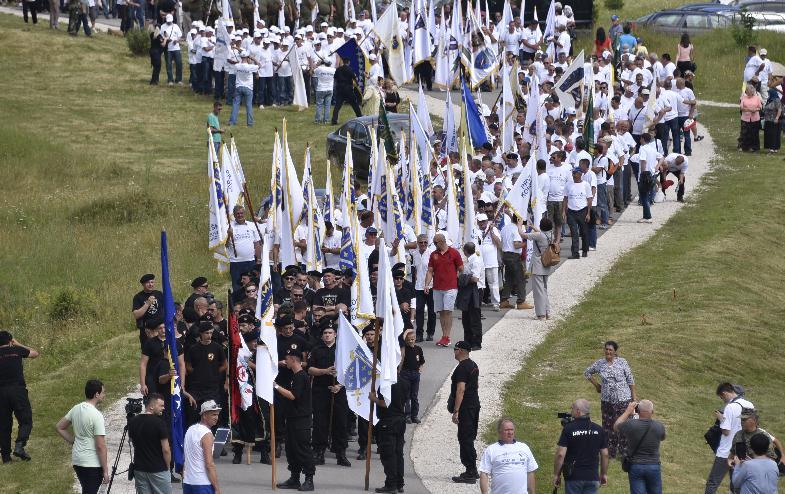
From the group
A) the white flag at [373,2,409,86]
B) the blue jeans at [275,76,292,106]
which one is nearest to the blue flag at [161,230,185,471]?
the white flag at [373,2,409,86]

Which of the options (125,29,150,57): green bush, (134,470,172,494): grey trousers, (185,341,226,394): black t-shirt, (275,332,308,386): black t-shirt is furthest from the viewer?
(125,29,150,57): green bush

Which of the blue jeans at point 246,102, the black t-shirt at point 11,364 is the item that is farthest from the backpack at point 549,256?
the blue jeans at point 246,102

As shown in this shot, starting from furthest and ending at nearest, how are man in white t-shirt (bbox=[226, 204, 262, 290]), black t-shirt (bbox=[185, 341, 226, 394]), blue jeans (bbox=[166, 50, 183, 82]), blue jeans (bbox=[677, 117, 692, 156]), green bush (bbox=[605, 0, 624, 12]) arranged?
1. green bush (bbox=[605, 0, 624, 12])
2. blue jeans (bbox=[166, 50, 183, 82])
3. blue jeans (bbox=[677, 117, 692, 156])
4. man in white t-shirt (bbox=[226, 204, 262, 290])
5. black t-shirt (bbox=[185, 341, 226, 394])

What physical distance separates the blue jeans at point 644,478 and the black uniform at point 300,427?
3.76 metres

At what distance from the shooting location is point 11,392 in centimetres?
1972

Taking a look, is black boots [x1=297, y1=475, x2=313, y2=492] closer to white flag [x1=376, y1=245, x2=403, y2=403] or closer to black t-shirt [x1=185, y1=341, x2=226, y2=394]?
white flag [x1=376, y1=245, x2=403, y2=403]

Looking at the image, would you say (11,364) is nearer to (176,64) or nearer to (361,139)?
(361,139)

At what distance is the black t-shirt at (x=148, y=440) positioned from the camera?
54.4 feet

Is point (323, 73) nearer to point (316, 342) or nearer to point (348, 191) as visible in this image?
point (348, 191)

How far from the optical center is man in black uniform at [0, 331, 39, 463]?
1969 centimetres

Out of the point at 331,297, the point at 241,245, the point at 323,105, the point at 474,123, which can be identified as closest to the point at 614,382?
the point at 331,297

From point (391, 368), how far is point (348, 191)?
7893 millimetres

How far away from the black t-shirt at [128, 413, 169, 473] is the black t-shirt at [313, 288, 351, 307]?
18.5ft

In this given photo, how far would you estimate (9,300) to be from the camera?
3028cm
